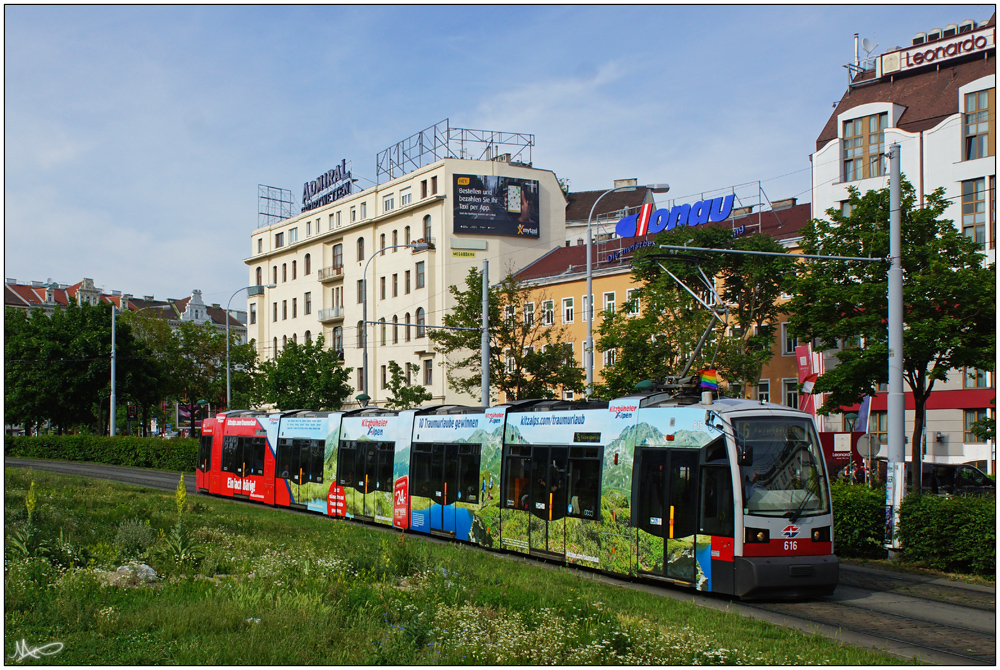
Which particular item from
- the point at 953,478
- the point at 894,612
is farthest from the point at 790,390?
the point at 894,612

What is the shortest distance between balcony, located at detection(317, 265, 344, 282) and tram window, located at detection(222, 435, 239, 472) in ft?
127

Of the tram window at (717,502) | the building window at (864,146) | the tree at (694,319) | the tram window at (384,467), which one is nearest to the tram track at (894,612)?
the tram window at (717,502)

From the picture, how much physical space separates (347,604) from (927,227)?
18.9 meters

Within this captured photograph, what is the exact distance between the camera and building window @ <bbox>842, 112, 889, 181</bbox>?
4181 centimetres

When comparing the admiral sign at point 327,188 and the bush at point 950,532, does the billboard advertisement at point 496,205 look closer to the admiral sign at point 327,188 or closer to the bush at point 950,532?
the admiral sign at point 327,188

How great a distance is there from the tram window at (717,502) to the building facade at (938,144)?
2554 centimetres

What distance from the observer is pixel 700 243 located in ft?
135

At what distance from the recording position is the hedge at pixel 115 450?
4934 centimetres

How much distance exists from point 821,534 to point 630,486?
2808 mm

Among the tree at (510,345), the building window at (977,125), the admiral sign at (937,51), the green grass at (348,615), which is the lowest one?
the green grass at (348,615)

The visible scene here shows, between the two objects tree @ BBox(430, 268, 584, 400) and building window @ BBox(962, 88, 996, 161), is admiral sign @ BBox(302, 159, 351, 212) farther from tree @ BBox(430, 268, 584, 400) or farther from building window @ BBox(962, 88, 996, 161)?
building window @ BBox(962, 88, 996, 161)

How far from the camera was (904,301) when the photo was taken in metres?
22.2

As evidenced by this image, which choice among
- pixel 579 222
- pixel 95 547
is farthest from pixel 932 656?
pixel 579 222

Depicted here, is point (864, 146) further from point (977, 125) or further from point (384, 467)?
point (384, 467)
